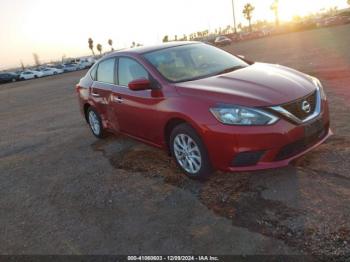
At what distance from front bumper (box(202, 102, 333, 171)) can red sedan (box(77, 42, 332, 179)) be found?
0.01 meters

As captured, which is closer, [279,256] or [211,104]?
[279,256]

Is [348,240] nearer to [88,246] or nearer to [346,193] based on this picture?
[346,193]

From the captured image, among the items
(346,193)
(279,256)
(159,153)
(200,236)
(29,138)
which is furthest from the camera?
(29,138)

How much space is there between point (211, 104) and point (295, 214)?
148 centimetres

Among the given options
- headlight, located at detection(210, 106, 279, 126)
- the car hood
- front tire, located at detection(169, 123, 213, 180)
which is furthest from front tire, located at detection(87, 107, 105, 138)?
headlight, located at detection(210, 106, 279, 126)

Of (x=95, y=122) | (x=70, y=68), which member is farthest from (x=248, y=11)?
(x=95, y=122)

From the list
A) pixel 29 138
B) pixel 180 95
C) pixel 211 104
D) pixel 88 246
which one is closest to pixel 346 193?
pixel 211 104

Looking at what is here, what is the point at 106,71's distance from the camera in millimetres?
6891

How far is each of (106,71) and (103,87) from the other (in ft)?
0.94

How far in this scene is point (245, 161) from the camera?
4.47 metres

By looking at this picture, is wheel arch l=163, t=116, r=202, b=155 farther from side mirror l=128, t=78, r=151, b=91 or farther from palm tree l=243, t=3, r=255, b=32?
palm tree l=243, t=3, r=255, b=32

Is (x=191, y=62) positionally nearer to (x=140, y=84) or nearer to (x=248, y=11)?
(x=140, y=84)

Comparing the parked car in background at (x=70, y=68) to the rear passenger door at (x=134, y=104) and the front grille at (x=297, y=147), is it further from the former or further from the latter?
the front grille at (x=297, y=147)

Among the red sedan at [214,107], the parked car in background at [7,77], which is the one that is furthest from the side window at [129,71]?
the parked car in background at [7,77]
